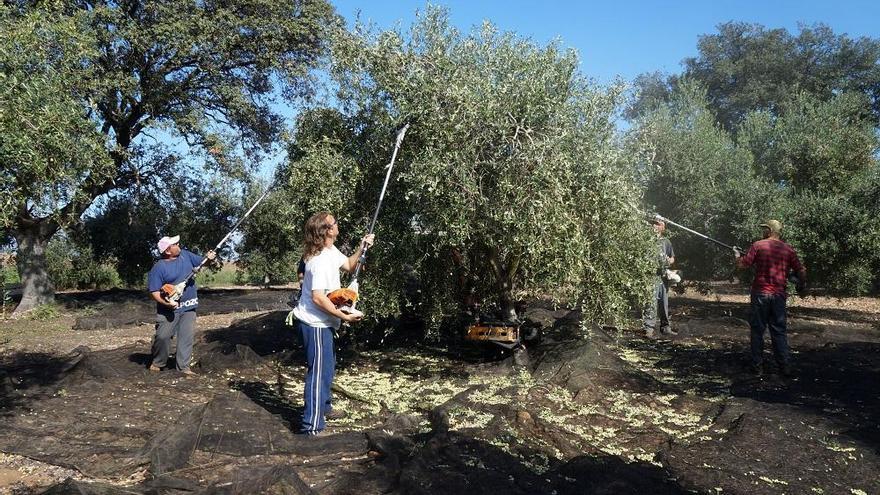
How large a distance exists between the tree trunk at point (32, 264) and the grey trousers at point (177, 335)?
960 centimetres

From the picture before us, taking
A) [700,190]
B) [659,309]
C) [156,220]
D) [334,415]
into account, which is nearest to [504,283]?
[334,415]

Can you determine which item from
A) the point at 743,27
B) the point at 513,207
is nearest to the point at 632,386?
the point at 513,207

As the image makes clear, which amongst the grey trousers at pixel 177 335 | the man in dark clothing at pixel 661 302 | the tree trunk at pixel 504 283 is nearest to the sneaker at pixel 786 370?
the man in dark clothing at pixel 661 302

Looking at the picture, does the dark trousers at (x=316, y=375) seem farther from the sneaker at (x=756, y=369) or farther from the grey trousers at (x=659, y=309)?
the grey trousers at (x=659, y=309)

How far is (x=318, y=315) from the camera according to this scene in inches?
227

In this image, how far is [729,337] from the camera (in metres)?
11.5

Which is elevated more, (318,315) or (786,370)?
(318,315)

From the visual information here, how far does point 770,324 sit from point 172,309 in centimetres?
765

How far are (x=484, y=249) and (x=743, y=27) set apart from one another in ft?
159

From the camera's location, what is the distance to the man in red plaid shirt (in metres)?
8.38

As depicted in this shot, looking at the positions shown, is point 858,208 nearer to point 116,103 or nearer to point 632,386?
point 632,386

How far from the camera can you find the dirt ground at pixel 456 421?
15.2 ft

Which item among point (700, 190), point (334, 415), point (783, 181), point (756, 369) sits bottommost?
point (334, 415)

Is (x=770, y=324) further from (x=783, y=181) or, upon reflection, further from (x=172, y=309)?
(x=783, y=181)
